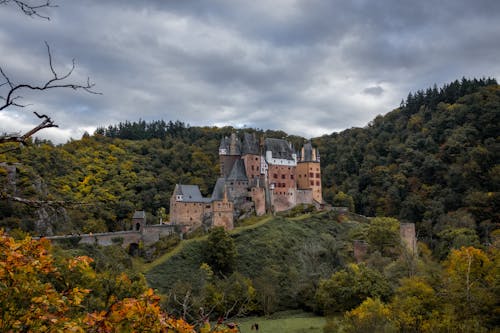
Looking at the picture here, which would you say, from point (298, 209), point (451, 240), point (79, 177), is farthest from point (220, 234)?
point (79, 177)

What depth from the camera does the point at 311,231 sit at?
179 ft

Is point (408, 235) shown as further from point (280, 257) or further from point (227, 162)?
point (227, 162)

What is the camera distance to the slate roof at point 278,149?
200ft

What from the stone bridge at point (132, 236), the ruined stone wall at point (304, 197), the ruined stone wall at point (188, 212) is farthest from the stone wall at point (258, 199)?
the stone bridge at point (132, 236)

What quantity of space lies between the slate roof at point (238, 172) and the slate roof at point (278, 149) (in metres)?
5.59

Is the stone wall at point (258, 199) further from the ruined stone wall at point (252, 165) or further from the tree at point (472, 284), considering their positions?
the tree at point (472, 284)

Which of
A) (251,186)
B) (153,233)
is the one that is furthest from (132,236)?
(251,186)

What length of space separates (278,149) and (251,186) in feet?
27.4

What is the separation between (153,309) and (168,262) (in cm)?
3970

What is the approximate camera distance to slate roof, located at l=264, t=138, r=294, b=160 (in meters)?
60.9

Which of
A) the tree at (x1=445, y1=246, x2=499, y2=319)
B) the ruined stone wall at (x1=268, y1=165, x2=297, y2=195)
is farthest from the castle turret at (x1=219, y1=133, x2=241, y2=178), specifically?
the tree at (x1=445, y1=246, x2=499, y2=319)

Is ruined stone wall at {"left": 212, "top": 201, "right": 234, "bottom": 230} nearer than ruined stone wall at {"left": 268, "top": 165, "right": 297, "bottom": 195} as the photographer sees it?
Yes

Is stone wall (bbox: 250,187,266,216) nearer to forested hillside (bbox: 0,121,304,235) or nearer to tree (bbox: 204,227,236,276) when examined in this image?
tree (bbox: 204,227,236,276)

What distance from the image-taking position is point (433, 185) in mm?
69562
